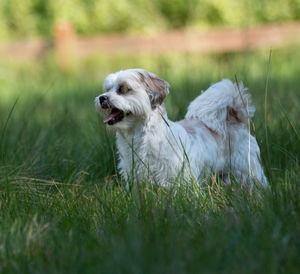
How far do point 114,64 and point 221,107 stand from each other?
24.7 ft

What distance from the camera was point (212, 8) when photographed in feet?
56.5

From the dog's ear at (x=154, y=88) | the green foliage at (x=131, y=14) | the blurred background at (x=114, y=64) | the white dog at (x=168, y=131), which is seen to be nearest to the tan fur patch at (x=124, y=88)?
the white dog at (x=168, y=131)

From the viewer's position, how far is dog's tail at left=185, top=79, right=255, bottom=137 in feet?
13.0

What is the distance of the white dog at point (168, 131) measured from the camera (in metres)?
3.50

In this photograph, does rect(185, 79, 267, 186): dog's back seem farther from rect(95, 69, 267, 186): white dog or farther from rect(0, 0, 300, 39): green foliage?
rect(0, 0, 300, 39): green foliage

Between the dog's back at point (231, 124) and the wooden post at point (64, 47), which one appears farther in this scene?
the wooden post at point (64, 47)

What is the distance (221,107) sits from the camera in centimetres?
395

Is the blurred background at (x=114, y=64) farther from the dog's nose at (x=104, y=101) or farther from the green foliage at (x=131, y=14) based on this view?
the dog's nose at (x=104, y=101)

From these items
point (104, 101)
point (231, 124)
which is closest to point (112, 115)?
point (104, 101)

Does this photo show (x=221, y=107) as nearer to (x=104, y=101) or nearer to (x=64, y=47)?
(x=104, y=101)

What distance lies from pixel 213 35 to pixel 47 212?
913 cm

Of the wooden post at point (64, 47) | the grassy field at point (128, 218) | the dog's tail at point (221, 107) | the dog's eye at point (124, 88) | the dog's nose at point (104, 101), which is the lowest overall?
the wooden post at point (64, 47)

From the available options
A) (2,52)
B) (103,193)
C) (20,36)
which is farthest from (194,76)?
(20,36)

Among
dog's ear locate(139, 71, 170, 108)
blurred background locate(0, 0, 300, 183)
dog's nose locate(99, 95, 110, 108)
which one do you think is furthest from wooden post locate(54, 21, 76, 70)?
dog's nose locate(99, 95, 110, 108)
